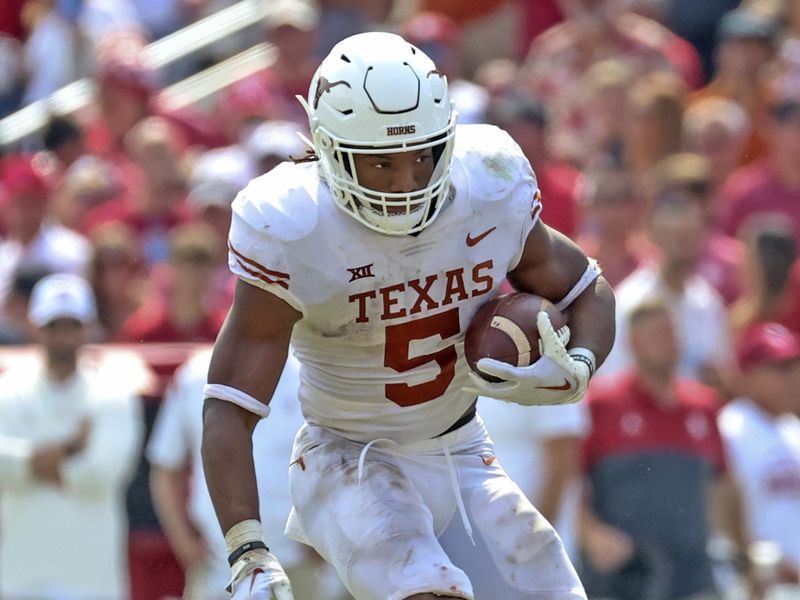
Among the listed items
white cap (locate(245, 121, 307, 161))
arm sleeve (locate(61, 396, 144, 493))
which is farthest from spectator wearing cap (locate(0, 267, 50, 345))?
white cap (locate(245, 121, 307, 161))

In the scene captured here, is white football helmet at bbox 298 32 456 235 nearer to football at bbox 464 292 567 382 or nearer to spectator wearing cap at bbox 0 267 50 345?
football at bbox 464 292 567 382

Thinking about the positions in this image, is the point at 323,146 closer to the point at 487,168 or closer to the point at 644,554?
the point at 487,168

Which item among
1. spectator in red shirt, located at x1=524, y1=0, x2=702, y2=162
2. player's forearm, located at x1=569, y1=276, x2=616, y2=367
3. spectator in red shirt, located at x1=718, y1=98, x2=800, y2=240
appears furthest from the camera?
spectator in red shirt, located at x1=524, y1=0, x2=702, y2=162

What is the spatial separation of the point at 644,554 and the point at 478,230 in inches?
121

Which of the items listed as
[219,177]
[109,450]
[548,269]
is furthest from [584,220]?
[548,269]

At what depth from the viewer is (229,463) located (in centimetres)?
443

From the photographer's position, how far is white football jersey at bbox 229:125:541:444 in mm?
4461

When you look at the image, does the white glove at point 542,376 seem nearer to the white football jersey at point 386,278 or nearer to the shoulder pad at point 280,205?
the white football jersey at point 386,278

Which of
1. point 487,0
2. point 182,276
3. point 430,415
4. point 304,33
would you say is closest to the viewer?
point 430,415

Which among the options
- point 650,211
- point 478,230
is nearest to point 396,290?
point 478,230

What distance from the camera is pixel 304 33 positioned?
32.0 feet

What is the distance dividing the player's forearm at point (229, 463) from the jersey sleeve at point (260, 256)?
320mm

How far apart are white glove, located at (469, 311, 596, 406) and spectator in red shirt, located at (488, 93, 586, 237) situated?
3.80 metres

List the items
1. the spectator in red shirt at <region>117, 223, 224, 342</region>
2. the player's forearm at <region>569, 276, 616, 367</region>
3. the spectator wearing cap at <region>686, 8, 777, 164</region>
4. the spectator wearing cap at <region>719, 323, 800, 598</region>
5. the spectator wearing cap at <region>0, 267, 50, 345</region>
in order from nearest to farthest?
the player's forearm at <region>569, 276, 616, 367</region> → the spectator wearing cap at <region>719, 323, 800, 598</region> → the spectator in red shirt at <region>117, 223, 224, 342</region> → the spectator wearing cap at <region>0, 267, 50, 345</region> → the spectator wearing cap at <region>686, 8, 777, 164</region>
